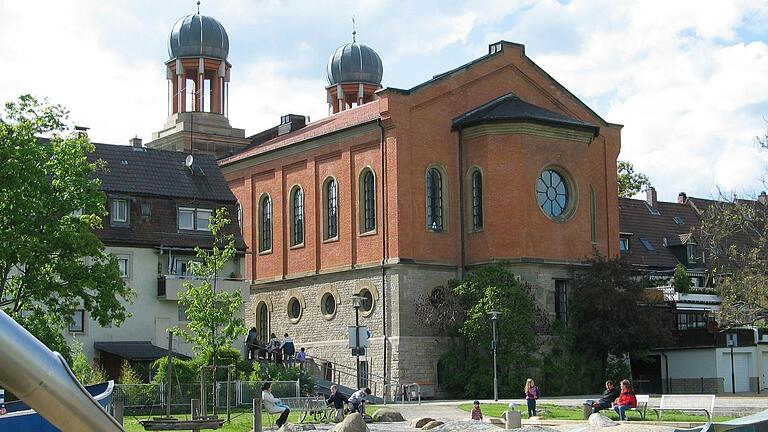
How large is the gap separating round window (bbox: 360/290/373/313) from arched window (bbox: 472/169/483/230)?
19.4 feet

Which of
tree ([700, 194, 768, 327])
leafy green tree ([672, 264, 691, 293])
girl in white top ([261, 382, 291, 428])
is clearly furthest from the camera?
leafy green tree ([672, 264, 691, 293])

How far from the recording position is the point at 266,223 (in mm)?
63844

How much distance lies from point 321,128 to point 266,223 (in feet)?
21.3

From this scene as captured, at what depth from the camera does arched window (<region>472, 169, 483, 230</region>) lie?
179 feet

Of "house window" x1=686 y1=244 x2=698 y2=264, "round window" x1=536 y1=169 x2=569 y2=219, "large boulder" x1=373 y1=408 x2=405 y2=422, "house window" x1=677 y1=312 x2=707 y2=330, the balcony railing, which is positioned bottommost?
"large boulder" x1=373 y1=408 x2=405 y2=422

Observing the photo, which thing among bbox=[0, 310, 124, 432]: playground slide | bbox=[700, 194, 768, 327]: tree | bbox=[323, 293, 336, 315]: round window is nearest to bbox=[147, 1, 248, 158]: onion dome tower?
bbox=[323, 293, 336, 315]: round window

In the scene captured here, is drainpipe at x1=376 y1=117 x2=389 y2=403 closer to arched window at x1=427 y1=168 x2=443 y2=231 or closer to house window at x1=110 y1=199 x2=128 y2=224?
arched window at x1=427 y1=168 x2=443 y2=231

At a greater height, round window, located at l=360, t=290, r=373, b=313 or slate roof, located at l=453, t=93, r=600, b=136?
slate roof, located at l=453, t=93, r=600, b=136

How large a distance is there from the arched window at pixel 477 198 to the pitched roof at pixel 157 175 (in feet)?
38.4

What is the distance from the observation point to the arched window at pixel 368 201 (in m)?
55.3

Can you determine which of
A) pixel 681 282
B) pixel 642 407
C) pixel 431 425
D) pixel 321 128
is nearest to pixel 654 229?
pixel 681 282

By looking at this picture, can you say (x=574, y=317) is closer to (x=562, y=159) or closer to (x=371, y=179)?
(x=562, y=159)

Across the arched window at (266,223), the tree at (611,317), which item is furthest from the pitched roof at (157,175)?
the tree at (611,317)

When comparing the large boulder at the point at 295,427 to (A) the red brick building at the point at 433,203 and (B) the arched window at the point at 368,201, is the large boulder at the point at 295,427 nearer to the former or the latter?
(A) the red brick building at the point at 433,203
